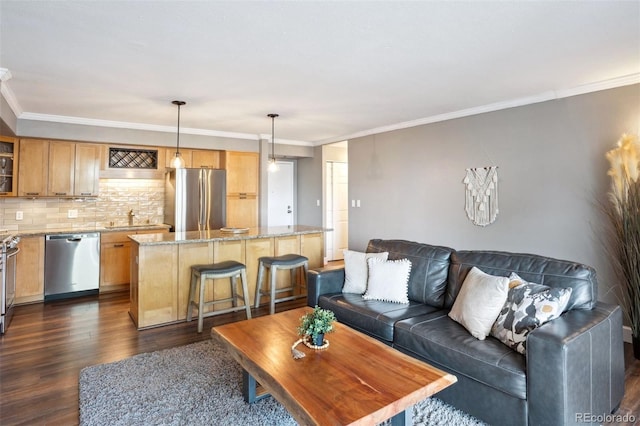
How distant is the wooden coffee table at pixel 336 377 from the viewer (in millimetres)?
1416

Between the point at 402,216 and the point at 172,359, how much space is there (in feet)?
11.8

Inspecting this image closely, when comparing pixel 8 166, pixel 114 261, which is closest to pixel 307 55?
pixel 114 261

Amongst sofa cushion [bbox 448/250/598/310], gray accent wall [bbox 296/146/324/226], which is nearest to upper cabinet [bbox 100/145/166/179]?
gray accent wall [bbox 296/146/324/226]

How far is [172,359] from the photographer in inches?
111

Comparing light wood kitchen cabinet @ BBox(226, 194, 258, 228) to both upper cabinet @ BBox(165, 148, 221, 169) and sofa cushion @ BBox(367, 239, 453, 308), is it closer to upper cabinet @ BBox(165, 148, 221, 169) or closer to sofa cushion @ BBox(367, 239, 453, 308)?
upper cabinet @ BBox(165, 148, 221, 169)

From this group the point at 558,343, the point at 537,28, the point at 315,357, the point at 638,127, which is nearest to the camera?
the point at 558,343

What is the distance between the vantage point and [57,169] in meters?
4.80

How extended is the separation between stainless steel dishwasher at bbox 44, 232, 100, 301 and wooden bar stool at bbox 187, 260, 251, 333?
6.47ft

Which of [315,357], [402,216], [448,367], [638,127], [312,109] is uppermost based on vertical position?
[312,109]

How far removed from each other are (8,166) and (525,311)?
5.83 m

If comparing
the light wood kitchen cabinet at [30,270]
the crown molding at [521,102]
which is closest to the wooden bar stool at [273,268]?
the crown molding at [521,102]

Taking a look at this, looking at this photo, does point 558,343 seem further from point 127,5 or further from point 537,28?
point 127,5

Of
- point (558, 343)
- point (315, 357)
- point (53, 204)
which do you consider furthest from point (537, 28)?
point (53, 204)

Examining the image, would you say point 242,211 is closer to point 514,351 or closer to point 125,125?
point 125,125
